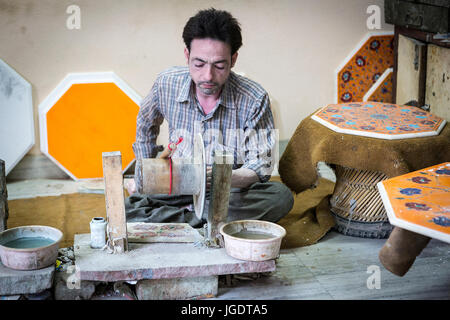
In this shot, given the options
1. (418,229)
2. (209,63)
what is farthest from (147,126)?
(418,229)

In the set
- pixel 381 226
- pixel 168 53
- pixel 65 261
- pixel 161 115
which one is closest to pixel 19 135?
pixel 168 53

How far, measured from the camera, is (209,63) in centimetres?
294

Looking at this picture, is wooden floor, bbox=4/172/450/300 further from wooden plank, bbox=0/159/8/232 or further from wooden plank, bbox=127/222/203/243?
wooden plank, bbox=0/159/8/232

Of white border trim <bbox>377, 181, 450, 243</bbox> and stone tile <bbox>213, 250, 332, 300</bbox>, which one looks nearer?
white border trim <bbox>377, 181, 450, 243</bbox>

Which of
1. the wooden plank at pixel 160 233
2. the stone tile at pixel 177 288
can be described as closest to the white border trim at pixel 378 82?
the wooden plank at pixel 160 233

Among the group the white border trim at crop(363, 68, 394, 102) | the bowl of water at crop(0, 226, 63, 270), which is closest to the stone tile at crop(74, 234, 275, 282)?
the bowl of water at crop(0, 226, 63, 270)

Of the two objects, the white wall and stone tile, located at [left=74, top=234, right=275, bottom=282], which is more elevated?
the white wall

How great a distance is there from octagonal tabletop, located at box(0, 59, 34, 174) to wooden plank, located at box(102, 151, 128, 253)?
2534mm

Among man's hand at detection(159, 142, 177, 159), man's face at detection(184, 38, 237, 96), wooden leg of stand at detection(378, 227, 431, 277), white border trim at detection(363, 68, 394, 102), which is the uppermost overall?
man's face at detection(184, 38, 237, 96)

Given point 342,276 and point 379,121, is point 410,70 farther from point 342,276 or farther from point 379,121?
point 342,276

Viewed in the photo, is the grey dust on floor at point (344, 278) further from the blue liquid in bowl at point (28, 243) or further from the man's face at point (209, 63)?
the man's face at point (209, 63)

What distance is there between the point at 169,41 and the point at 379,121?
2379mm

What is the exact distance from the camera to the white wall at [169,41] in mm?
4711

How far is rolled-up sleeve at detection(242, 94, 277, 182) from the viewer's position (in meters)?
3.12
